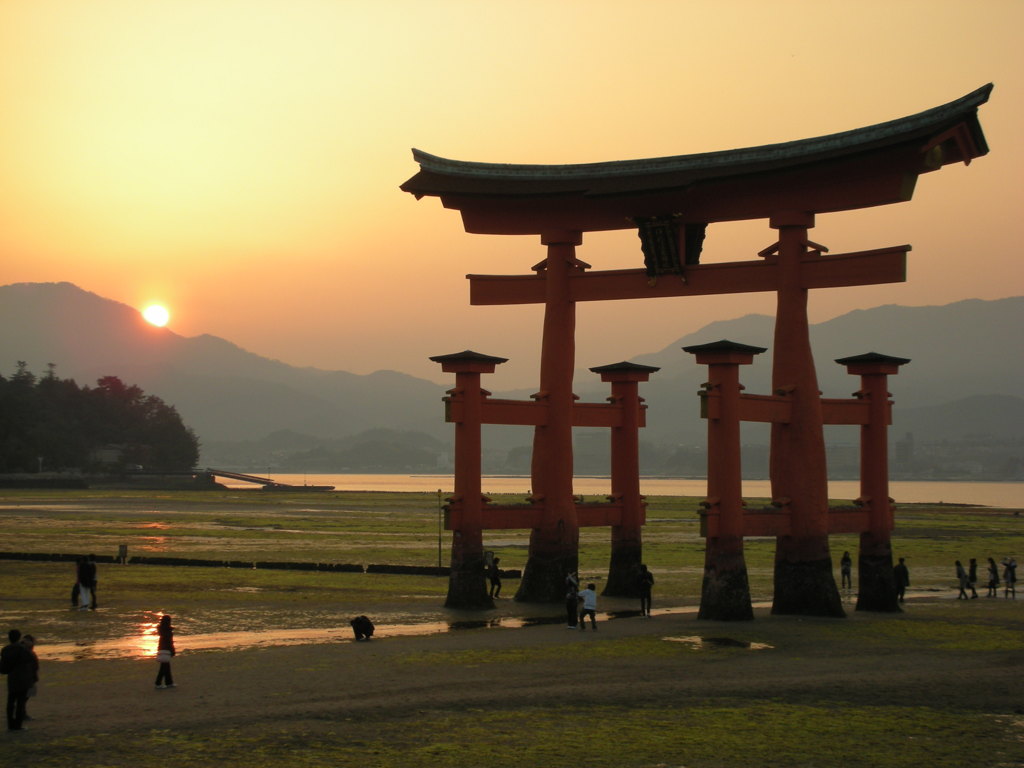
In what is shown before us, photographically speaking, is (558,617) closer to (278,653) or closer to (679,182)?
(278,653)

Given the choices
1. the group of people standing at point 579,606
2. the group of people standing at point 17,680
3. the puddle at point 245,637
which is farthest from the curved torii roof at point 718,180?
the group of people standing at point 17,680

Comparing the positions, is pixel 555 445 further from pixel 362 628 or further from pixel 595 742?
pixel 595 742

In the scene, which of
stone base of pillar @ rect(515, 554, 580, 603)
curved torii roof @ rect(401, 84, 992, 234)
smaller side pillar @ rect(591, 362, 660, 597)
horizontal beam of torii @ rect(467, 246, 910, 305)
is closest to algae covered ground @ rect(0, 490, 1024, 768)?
stone base of pillar @ rect(515, 554, 580, 603)

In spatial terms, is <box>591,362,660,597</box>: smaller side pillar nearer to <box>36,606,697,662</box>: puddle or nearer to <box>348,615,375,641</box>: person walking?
<box>36,606,697,662</box>: puddle

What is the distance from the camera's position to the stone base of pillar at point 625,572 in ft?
122

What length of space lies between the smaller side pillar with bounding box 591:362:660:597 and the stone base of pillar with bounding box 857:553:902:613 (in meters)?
7.23

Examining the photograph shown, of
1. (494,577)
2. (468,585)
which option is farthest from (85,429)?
(468,585)

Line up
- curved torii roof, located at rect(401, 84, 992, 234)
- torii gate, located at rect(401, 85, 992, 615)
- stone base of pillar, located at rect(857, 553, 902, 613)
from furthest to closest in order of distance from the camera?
1. stone base of pillar, located at rect(857, 553, 902, 613)
2. torii gate, located at rect(401, 85, 992, 615)
3. curved torii roof, located at rect(401, 84, 992, 234)

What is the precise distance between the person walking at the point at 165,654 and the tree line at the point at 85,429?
12997 centimetres

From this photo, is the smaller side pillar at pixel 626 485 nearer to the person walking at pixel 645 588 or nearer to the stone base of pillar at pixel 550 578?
the stone base of pillar at pixel 550 578

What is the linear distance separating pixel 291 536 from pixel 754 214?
41.6 metres

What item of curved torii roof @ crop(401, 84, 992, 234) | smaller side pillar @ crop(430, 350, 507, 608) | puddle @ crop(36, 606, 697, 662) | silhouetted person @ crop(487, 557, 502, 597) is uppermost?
curved torii roof @ crop(401, 84, 992, 234)

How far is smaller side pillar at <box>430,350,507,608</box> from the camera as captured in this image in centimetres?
3300

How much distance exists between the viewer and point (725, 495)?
2973 cm
